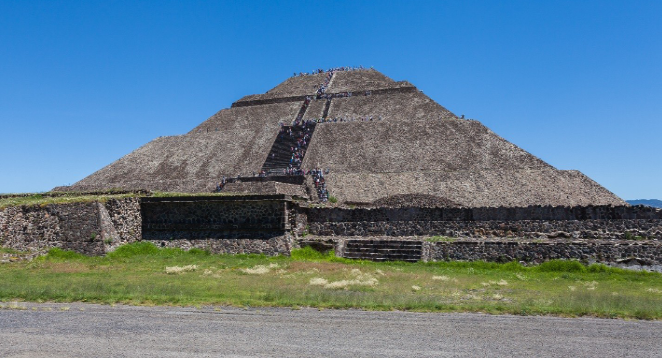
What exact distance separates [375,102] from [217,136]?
17.2 metres

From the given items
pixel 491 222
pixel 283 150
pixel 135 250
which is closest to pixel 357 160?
pixel 283 150

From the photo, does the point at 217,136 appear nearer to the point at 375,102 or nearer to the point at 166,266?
the point at 375,102

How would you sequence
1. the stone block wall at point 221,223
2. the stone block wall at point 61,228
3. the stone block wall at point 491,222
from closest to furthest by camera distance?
the stone block wall at point 61,228 < the stone block wall at point 221,223 < the stone block wall at point 491,222

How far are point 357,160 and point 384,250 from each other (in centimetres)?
2089

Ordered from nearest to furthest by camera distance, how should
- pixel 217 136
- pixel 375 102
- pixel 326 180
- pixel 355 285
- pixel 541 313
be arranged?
pixel 541 313 < pixel 355 285 < pixel 326 180 < pixel 217 136 < pixel 375 102

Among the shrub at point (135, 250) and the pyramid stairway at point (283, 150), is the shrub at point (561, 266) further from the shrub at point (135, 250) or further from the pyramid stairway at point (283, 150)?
the pyramid stairway at point (283, 150)

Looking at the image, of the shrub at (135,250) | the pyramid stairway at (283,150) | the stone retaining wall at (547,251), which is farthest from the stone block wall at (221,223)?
the pyramid stairway at (283,150)

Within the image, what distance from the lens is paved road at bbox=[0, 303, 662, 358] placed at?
6.59 m

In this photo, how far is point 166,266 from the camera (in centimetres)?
1650

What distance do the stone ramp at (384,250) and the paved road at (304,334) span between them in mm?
9618

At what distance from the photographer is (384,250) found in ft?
63.4

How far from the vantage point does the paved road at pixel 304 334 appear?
6.59 meters

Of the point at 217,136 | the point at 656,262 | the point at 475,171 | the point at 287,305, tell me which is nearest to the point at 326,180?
the point at 475,171

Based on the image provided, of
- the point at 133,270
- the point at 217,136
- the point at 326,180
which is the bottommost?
the point at 133,270
